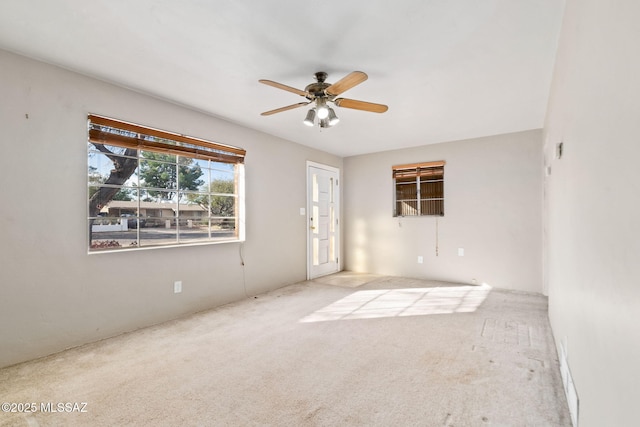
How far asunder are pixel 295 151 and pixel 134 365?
3.68 meters

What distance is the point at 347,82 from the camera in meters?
2.32

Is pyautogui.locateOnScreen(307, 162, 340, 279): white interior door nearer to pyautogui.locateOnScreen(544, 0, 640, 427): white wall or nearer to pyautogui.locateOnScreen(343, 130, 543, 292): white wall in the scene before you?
pyautogui.locateOnScreen(343, 130, 543, 292): white wall

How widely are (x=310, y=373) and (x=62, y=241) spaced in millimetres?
2346

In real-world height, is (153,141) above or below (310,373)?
above

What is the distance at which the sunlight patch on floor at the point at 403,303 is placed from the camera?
350cm

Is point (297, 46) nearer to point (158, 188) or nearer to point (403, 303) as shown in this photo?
point (158, 188)

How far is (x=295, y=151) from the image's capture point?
5.12 meters

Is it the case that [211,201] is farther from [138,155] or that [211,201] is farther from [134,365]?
[134,365]

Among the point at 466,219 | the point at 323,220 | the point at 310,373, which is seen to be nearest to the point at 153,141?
the point at 310,373

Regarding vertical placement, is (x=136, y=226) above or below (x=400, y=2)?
below

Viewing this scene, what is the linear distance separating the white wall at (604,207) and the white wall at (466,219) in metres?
2.99

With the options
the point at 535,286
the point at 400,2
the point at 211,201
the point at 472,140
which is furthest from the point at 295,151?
the point at 535,286

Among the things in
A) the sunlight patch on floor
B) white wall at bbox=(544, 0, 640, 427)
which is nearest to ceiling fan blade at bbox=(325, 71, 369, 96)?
white wall at bbox=(544, 0, 640, 427)

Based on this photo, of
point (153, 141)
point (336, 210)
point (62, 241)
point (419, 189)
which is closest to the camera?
point (62, 241)
